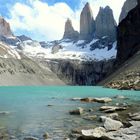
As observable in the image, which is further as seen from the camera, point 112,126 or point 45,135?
point 112,126

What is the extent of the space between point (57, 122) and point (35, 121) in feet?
5.88

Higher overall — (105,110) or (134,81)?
(134,81)

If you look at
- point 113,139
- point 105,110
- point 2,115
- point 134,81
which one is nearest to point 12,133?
point 113,139

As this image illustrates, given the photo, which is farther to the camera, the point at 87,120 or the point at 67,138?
the point at 87,120

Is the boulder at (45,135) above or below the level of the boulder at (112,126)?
below

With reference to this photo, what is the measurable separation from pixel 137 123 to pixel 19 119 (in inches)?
415

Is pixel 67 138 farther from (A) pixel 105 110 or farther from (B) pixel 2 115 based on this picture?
(A) pixel 105 110

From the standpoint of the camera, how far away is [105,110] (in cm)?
3700

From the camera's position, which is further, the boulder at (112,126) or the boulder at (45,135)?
the boulder at (112,126)

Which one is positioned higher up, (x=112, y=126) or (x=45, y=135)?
(x=112, y=126)

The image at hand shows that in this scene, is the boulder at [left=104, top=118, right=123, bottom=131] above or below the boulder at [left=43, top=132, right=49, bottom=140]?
above

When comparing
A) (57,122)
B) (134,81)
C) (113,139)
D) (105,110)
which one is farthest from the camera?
(134,81)

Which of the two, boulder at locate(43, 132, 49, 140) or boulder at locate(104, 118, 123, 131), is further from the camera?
boulder at locate(104, 118, 123, 131)

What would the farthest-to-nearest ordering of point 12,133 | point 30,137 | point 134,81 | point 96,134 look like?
point 134,81 → point 12,133 → point 30,137 → point 96,134
